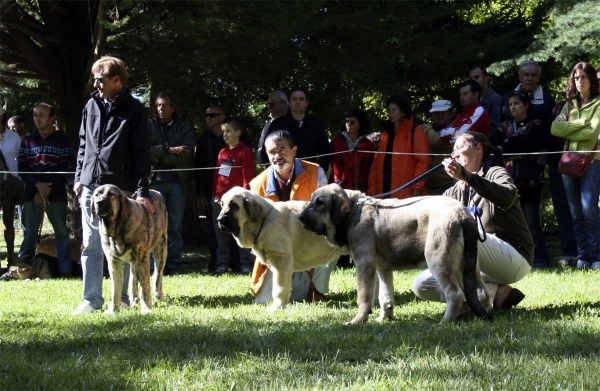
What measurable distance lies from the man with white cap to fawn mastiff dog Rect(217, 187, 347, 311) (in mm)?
3383

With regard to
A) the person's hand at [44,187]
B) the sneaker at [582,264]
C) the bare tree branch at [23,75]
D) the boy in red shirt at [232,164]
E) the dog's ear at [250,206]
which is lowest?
the sneaker at [582,264]

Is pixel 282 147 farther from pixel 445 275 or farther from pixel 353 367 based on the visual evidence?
pixel 353 367

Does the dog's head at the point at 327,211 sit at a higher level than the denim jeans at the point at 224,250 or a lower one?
higher

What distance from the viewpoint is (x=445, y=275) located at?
20.2 ft

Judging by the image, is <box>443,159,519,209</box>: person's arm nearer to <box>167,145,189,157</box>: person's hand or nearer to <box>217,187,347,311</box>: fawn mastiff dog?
<box>217,187,347,311</box>: fawn mastiff dog

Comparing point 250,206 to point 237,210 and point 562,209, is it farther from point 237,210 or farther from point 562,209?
point 562,209

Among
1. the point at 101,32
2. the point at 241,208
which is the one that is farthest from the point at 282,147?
the point at 101,32

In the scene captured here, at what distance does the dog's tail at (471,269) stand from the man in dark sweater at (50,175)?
7.66 m

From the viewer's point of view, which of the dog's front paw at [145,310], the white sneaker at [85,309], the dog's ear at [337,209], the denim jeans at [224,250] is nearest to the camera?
the dog's ear at [337,209]

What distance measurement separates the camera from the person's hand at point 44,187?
12.0 metres

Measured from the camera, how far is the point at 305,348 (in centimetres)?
543

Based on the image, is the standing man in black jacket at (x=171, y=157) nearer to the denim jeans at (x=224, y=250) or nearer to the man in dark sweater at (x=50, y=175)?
the denim jeans at (x=224, y=250)

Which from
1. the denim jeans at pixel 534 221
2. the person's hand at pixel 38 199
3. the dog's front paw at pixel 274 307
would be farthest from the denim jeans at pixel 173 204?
the denim jeans at pixel 534 221

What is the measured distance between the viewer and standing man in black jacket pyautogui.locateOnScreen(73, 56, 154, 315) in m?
7.75
